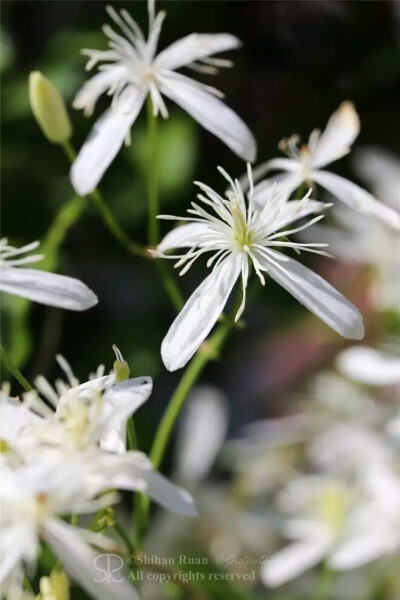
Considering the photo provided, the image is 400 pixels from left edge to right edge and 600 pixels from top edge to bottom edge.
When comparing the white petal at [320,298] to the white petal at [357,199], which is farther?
the white petal at [357,199]

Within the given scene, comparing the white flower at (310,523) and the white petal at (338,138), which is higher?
the white petal at (338,138)

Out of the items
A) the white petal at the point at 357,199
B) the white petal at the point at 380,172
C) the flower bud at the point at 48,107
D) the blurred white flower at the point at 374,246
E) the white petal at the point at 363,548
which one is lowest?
the white petal at the point at 363,548

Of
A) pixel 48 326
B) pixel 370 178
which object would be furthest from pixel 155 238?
pixel 370 178

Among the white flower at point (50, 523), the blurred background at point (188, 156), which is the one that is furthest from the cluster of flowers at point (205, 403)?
the blurred background at point (188, 156)

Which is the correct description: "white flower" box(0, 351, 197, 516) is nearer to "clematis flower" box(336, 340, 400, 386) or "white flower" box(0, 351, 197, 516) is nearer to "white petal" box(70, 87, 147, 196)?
"white petal" box(70, 87, 147, 196)

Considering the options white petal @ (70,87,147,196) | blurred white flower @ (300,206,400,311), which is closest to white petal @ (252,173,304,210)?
white petal @ (70,87,147,196)

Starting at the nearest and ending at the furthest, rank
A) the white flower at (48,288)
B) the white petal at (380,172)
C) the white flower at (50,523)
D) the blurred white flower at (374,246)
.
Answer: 1. the white flower at (50,523)
2. the white flower at (48,288)
3. the blurred white flower at (374,246)
4. the white petal at (380,172)

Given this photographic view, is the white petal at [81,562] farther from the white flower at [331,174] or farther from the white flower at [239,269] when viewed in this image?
the white flower at [331,174]
